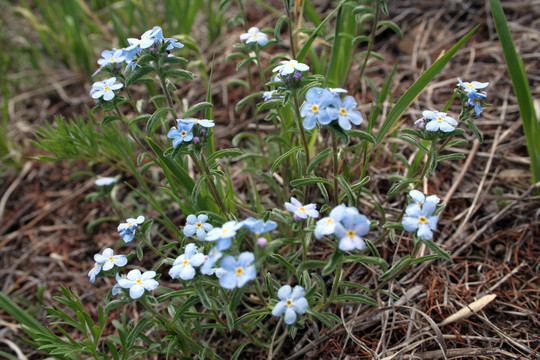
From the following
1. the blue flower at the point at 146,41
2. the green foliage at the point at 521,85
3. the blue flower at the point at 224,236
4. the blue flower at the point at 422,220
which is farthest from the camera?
the green foliage at the point at 521,85

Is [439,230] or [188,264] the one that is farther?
[439,230]

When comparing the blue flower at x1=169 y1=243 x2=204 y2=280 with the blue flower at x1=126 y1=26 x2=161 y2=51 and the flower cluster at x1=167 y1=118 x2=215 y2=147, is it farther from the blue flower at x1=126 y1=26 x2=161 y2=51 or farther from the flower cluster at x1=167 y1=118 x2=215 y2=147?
the blue flower at x1=126 y1=26 x2=161 y2=51

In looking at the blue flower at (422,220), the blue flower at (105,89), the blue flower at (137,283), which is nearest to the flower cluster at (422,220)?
the blue flower at (422,220)

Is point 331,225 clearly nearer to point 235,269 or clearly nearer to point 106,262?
point 235,269

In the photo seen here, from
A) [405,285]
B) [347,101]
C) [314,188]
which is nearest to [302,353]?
[405,285]

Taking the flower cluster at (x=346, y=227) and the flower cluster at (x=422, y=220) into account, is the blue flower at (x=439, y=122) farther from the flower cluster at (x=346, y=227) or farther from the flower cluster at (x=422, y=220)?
the flower cluster at (x=346, y=227)

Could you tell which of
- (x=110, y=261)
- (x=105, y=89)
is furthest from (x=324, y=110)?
(x=105, y=89)

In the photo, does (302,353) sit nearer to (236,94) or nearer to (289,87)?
(289,87)
